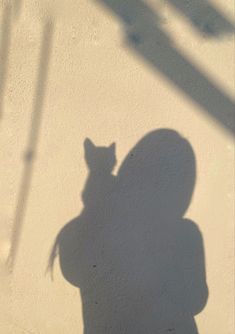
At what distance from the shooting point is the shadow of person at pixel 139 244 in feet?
9.07

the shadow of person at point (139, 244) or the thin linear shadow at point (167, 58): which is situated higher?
the thin linear shadow at point (167, 58)

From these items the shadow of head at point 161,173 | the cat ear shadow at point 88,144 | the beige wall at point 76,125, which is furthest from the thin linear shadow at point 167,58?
the cat ear shadow at point 88,144

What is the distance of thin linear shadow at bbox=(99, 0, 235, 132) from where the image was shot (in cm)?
273

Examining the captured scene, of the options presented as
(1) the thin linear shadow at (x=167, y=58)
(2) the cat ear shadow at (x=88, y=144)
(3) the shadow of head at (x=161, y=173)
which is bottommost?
(3) the shadow of head at (x=161, y=173)

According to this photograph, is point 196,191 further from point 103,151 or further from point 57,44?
point 57,44

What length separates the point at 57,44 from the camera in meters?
2.90

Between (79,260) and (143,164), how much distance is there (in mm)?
679

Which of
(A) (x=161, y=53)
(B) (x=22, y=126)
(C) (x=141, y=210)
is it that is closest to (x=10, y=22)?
(B) (x=22, y=126)

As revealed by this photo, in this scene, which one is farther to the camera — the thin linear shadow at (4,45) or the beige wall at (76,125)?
the thin linear shadow at (4,45)

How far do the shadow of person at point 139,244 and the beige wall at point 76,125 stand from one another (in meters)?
0.05

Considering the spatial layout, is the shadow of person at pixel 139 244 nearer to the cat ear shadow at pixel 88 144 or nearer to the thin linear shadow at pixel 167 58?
the cat ear shadow at pixel 88 144

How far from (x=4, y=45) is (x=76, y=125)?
2.18ft

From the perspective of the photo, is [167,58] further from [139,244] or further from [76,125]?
[139,244]

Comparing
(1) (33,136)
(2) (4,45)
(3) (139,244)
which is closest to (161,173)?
(3) (139,244)
